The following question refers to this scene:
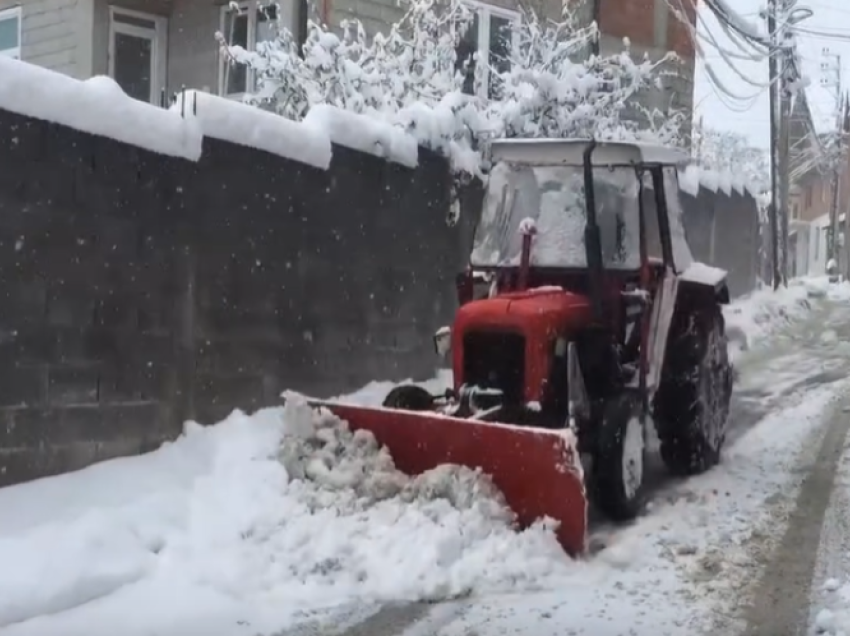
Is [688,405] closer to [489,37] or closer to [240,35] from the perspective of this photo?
[489,37]

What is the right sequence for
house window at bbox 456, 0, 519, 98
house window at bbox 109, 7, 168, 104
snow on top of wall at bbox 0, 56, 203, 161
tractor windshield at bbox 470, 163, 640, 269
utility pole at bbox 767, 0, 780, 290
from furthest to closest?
utility pole at bbox 767, 0, 780, 290 → house window at bbox 109, 7, 168, 104 → house window at bbox 456, 0, 519, 98 → tractor windshield at bbox 470, 163, 640, 269 → snow on top of wall at bbox 0, 56, 203, 161

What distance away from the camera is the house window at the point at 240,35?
15.1 metres

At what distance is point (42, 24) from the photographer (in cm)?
1588

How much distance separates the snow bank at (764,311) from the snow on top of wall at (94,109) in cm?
1072

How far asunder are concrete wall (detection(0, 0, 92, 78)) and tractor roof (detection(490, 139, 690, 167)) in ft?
29.9

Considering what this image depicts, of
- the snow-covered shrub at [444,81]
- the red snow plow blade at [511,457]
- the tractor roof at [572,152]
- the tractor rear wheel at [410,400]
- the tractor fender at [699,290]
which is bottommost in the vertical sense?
the red snow plow blade at [511,457]

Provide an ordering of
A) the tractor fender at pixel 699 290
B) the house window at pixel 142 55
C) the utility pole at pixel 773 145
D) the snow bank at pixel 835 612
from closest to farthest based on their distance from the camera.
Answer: the snow bank at pixel 835 612 → the tractor fender at pixel 699 290 → the house window at pixel 142 55 → the utility pole at pixel 773 145

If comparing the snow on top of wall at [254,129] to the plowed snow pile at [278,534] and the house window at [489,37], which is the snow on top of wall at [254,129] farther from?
the house window at [489,37]

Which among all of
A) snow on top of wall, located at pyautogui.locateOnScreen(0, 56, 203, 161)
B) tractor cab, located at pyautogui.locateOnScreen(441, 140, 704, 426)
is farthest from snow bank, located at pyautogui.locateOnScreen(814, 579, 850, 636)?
snow on top of wall, located at pyautogui.locateOnScreen(0, 56, 203, 161)

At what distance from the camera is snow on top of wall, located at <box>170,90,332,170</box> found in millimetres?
7770

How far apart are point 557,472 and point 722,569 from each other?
1.00 meters

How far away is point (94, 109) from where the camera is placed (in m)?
6.80

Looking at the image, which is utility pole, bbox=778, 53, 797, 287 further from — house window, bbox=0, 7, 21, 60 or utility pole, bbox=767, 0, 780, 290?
house window, bbox=0, 7, 21, 60

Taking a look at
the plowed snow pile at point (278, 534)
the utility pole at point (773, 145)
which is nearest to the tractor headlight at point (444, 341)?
the plowed snow pile at point (278, 534)
